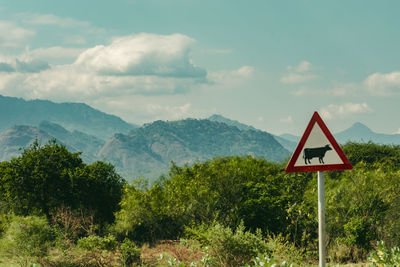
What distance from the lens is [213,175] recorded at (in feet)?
74.3

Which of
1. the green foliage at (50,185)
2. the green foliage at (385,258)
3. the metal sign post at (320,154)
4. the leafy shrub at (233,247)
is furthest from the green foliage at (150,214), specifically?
the metal sign post at (320,154)

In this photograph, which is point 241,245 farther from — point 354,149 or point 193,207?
point 354,149

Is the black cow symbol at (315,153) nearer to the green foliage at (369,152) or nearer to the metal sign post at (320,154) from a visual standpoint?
the metal sign post at (320,154)

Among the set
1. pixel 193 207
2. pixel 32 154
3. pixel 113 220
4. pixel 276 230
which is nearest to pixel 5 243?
pixel 193 207

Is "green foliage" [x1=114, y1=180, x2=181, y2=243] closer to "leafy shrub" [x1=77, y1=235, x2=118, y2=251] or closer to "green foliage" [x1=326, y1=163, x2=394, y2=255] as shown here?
"leafy shrub" [x1=77, y1=235, x2=118, y2=251]

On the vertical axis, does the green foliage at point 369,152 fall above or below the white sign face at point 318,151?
above

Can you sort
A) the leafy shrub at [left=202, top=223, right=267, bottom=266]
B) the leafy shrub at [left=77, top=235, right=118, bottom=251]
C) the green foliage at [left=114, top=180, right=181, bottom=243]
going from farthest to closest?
the green foliage at [left=114, top=180, right=181, bottom=243]
the leafy shrub at [left=77, top=235, right=118, bottom=251]
the leafy shrub at [left=202, top=223, right=267, bottom=266]

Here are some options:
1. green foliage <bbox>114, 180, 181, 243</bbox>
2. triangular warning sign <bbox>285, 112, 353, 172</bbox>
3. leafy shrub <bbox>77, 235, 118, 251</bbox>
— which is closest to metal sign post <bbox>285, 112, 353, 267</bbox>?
triangular warning sign <bbox>285, 112, 353, 172</bbox>

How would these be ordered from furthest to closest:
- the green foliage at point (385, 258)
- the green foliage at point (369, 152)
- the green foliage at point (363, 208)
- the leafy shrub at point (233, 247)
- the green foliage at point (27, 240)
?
the green foliage at point (369, 152) → the green foliage at point (363, 208) → the green foliage at point (27, 240) → the leafy shrub at point (233, 247) → the green foliage at point (385, 258)

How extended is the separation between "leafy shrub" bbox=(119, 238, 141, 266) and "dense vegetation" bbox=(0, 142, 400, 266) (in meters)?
0.04

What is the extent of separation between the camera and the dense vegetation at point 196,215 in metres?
13.8

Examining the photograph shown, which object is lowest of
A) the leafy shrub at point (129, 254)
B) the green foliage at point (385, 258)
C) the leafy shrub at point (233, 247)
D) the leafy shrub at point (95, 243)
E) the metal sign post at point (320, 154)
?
the leafy shrub at point (129, 254)

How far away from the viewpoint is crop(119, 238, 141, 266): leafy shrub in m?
15.7

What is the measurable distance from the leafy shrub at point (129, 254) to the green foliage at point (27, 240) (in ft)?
9.97
